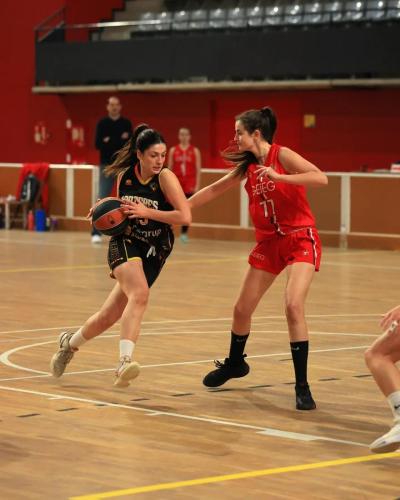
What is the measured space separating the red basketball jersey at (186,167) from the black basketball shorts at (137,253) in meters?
13.7

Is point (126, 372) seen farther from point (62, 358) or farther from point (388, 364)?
point (388, 364)

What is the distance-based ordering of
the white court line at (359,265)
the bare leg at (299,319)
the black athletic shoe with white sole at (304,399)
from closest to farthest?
the black athletic shoe with white sole at (304,399) → the bare leg at (299,319) → the white court line at (359,265)

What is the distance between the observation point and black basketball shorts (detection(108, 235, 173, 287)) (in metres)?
8.46

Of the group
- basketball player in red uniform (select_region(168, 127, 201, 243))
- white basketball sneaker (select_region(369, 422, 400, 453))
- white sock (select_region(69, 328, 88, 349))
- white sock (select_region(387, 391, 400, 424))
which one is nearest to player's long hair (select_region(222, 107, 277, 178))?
white sock (select_region(69, 328, 88, 349))

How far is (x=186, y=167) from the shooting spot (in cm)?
2222

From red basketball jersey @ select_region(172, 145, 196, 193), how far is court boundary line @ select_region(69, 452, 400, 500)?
1581cm

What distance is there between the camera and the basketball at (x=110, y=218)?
27.5 feet

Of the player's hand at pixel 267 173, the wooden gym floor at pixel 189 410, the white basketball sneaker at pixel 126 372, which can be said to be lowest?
the wooden gym floor at pixel 189 410

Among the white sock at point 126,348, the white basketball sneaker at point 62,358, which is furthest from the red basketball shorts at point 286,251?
the white basketball sneaker at point 62,358

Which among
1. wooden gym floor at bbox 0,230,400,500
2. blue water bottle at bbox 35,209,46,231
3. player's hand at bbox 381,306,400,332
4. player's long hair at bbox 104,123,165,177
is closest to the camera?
wooden gym floor at bbox 0,230,400,500

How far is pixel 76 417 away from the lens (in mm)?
7504

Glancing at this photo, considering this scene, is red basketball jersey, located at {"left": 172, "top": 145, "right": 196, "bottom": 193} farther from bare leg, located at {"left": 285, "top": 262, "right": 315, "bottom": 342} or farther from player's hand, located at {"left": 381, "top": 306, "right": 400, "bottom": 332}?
player's hand, located at {"left": 381, "top": 306, "right": 400, "bottom": 332}

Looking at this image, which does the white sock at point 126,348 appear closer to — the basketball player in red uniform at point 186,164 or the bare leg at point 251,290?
the bare leg at point 251,290

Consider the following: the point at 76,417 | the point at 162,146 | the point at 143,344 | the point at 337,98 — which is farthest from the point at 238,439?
the point at 337,98
